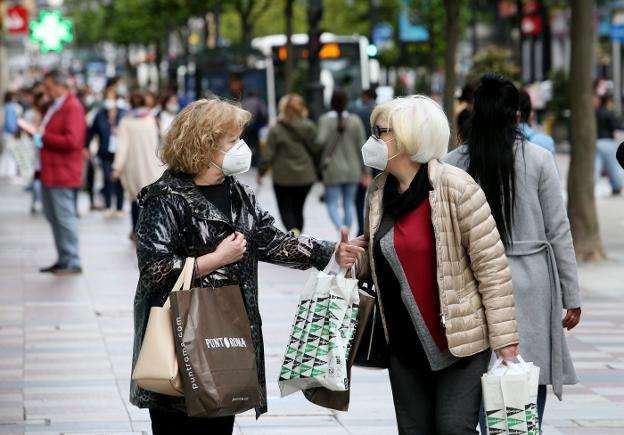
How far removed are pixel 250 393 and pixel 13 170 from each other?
3153 cm

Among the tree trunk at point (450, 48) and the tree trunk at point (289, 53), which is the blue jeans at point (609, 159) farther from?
the tree trunk at point (289, 53)

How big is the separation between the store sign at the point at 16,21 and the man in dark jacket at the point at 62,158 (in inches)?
953

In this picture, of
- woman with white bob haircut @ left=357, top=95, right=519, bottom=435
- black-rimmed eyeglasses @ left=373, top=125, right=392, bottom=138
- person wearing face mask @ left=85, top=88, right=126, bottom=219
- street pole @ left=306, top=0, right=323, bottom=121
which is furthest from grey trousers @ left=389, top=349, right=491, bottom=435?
street pole @ left=306, top=0, right=323, bottom=121

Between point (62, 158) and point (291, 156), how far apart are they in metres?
2.93

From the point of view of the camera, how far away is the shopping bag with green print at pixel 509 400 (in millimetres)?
5141

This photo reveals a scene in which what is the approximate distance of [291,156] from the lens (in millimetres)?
16484

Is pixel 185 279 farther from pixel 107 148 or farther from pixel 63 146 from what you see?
pixel 107 148

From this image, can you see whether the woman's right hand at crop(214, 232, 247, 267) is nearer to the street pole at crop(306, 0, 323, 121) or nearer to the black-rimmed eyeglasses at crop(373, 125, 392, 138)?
the black-rimmed eyeglasses at crop(373, 125, 392, 138)

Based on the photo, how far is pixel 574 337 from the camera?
35.1 feet

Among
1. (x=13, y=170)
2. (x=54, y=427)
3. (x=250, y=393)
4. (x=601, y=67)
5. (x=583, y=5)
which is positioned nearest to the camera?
(x=250, y=393)

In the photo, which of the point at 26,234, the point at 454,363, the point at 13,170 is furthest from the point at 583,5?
the point at 13,170

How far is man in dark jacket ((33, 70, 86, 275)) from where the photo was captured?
1437 cm

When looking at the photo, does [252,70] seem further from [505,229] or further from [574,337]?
[505,229]

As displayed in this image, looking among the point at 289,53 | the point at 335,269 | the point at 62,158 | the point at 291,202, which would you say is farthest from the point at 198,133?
the point at 289,53
